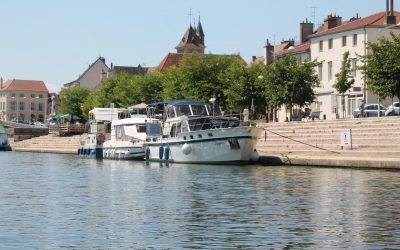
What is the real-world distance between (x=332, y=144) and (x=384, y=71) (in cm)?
903

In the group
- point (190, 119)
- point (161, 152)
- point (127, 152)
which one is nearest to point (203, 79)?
point (127, 152)

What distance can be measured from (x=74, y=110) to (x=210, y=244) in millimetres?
142527

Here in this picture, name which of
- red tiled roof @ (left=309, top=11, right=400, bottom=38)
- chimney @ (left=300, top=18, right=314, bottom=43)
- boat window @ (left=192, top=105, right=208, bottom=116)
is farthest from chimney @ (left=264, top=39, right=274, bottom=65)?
boat window @ (left=192, top=105, right=208, bottom=116)

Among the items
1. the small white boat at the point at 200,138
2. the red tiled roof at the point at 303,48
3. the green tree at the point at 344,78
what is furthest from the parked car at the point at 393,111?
the red tiled roof at the point at 303,48

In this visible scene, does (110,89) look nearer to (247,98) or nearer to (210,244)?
(247,98)

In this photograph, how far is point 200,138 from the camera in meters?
60.5

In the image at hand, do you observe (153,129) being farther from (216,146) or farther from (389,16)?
(389,16)

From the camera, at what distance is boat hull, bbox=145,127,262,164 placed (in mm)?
58469

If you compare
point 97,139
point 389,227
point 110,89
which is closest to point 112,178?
point 389,227

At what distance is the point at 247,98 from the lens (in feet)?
288

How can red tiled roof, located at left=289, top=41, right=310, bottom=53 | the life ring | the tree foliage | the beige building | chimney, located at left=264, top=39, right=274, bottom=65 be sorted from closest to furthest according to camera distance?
1. the tree foliage
2. the life ring
3. the beige building
4. red tiled roof, located at left=289, top=41, right=310, bottom=53
5. chimney, located at left=264, top=39, right=274, bottom=65

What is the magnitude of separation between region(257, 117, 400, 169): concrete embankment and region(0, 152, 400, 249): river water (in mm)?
3051

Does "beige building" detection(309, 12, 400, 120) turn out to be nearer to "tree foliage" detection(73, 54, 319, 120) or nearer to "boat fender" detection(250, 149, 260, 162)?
"tree foliage" detection(73, 54, 319, 120)

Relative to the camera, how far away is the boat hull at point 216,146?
58469 millimetres
